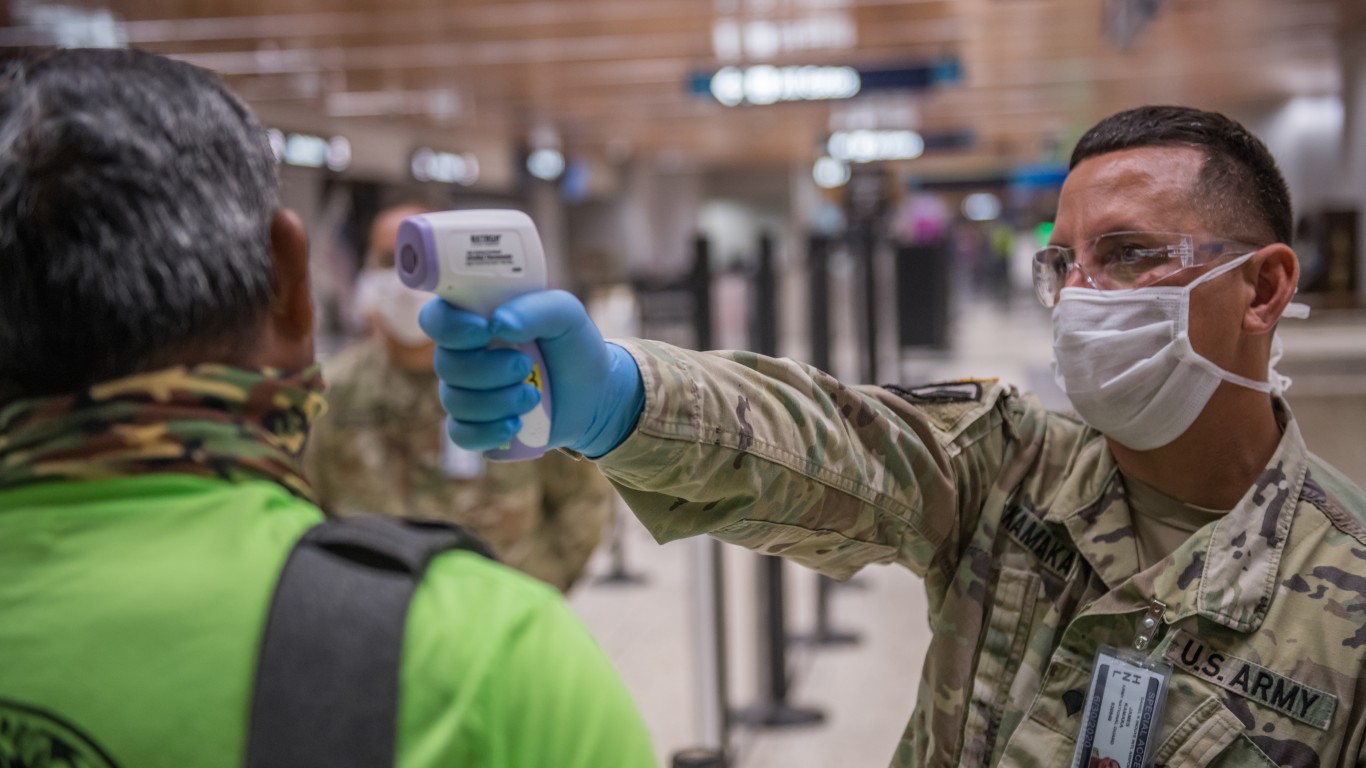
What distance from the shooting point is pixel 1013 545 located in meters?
1.56

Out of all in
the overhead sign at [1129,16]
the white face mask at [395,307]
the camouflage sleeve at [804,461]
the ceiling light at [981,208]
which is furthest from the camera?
the ceiling light at [981,208]

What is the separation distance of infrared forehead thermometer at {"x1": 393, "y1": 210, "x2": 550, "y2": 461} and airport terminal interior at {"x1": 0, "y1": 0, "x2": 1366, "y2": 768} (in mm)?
295

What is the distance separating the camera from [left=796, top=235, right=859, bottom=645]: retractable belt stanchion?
197 inches

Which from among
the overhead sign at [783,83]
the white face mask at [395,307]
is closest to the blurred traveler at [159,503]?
the white face mask at [395,307]

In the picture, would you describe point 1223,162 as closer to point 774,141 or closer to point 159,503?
point 159,503

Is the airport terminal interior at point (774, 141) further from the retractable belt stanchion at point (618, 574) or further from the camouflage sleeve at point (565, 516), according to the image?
the camouflage sleeve at point (565, 516)

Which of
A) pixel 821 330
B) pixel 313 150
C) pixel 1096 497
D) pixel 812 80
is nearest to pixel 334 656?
pixel 1096 497

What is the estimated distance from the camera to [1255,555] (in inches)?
54.8

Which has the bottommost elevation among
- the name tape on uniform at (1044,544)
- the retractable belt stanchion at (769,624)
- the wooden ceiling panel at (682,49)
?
the retractable belt stanchion at (769,624)

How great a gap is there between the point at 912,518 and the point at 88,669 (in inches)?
39.2

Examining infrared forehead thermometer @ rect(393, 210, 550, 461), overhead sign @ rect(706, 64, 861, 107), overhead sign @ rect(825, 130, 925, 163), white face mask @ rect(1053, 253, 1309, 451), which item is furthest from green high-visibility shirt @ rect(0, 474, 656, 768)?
overhead sign @ rect(825, 130, 925, 163)

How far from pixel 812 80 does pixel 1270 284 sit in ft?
30.5

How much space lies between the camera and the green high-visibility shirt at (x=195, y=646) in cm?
83

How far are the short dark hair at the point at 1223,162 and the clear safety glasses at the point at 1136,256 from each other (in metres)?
0.03
